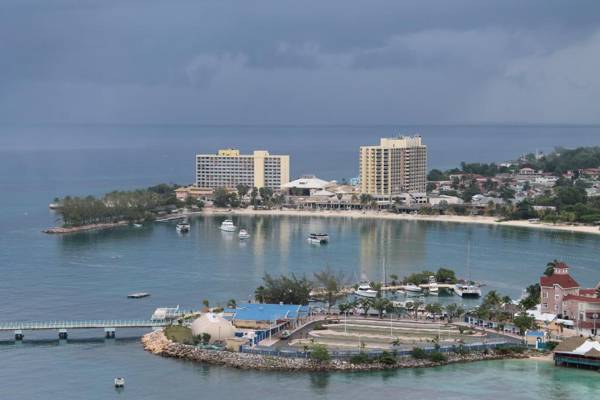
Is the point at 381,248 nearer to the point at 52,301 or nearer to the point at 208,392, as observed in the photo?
the point at 52,301

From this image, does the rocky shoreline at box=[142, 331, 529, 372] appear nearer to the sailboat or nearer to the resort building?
the resort building

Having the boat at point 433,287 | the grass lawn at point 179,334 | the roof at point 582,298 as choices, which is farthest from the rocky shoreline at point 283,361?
the boat at point 433,287

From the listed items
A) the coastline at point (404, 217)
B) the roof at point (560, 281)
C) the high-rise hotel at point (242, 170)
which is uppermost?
the high-rise hotel at point (242, 170)

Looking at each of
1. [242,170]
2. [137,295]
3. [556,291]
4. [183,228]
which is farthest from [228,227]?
[556,291]

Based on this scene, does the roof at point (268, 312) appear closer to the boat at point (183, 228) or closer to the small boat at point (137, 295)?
the small boat at point (137, 295)

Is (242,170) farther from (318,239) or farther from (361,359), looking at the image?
(361,359)

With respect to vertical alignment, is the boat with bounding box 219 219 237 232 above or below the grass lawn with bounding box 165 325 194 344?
above

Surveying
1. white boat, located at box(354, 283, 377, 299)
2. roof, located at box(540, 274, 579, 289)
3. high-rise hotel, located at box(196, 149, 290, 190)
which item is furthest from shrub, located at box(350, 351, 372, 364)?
high-rise hotel, located at box(196, 149, 290, 190)
